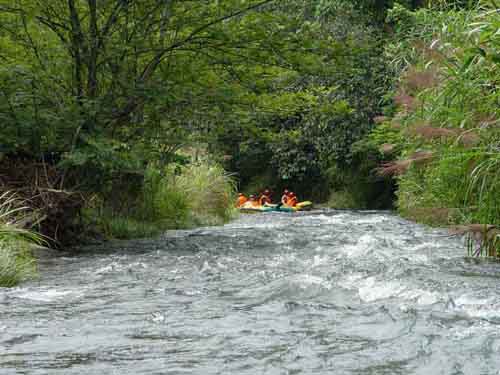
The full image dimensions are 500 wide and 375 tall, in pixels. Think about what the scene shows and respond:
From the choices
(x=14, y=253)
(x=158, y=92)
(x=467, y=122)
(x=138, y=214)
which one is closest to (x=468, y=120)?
(x=467, y=122)

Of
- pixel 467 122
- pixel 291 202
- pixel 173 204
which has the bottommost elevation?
pixel 291 202

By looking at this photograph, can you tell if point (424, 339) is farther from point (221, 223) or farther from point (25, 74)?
point (221, 223)

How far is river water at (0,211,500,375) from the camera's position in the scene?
3.79 m

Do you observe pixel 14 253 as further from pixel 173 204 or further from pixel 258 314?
pixel 173 204

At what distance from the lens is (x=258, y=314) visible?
5086 mm

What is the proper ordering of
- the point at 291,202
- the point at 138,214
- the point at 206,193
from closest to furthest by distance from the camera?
the point at 138,214 < the point at 206,193 < the point at 291,202

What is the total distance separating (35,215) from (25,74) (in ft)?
5.50

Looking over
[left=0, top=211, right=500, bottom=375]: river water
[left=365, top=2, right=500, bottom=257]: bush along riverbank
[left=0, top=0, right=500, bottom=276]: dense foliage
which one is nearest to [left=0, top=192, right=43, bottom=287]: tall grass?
[left=0, top=211, right=500, bottom=375]: river water

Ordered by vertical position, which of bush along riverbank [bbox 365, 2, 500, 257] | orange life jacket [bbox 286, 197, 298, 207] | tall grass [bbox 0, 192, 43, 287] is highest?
bush along riverbank [bbox 365, 2, 500, 257]

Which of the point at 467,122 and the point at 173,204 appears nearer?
the point at 467,122

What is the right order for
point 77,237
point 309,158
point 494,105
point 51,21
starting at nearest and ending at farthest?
point 494,105
point 51,21
point 77,237
point 309,158

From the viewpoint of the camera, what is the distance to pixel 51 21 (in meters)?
9.16

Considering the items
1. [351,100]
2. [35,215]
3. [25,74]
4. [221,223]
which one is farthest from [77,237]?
[351,100]

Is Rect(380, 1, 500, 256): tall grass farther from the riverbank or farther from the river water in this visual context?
the riverbank
